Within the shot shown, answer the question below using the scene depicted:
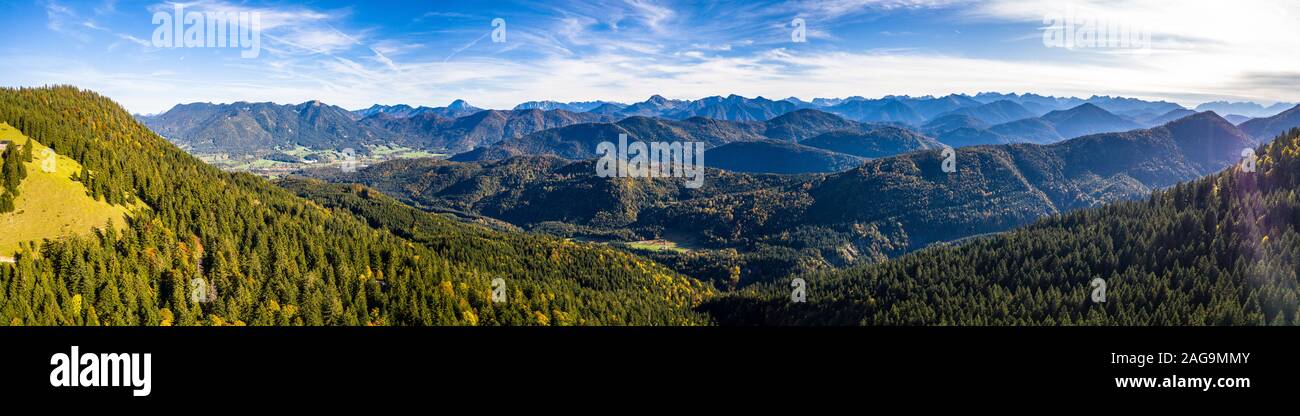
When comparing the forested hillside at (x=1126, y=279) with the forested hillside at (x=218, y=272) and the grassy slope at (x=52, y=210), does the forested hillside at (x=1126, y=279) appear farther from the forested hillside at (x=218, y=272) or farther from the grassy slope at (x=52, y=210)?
the grassy slope at (x=52, y=210)

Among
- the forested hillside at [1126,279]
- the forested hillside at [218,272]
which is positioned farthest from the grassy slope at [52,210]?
the forested hillside at [1126,279]

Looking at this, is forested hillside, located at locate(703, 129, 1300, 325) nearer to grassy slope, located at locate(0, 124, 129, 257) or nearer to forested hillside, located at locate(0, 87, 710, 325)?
forested hillside, located at locate(0, 87, 710, 325)

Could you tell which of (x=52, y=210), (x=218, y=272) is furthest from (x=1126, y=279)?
(x=52, y=210)

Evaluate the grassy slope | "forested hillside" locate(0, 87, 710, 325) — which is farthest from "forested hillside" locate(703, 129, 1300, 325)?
the grassy slope

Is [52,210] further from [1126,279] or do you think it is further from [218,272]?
[1126,279]
